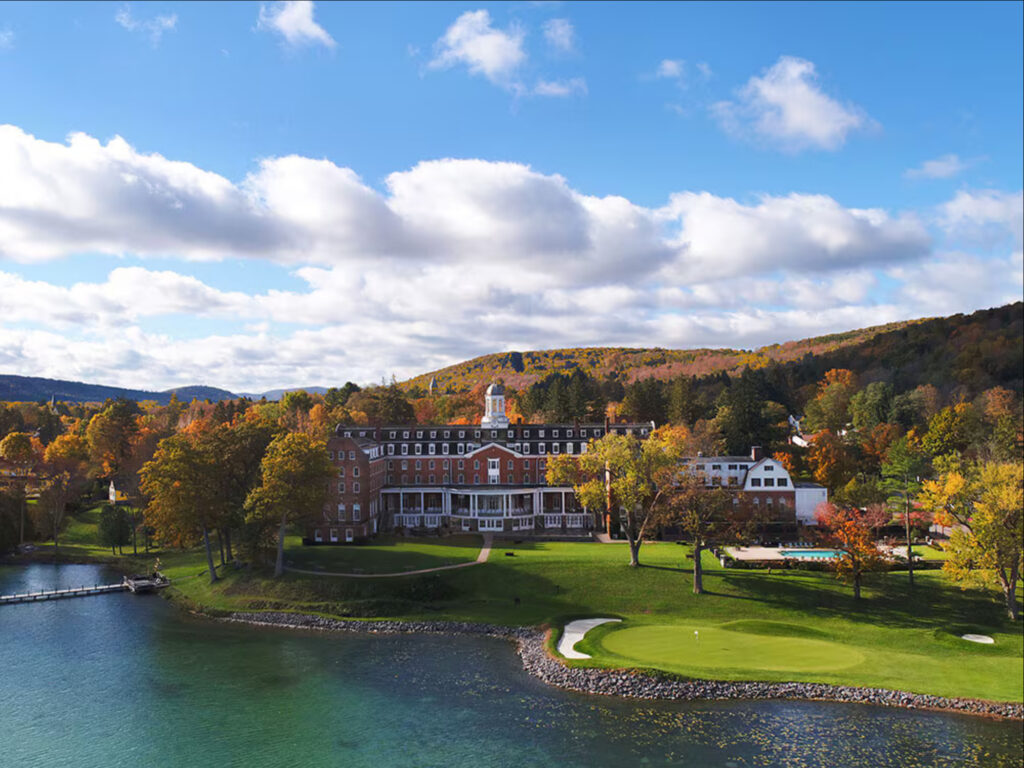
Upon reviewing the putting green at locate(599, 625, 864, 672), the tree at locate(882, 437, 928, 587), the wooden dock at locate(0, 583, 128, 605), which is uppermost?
the tree at locate(882, 437, 928, 587)

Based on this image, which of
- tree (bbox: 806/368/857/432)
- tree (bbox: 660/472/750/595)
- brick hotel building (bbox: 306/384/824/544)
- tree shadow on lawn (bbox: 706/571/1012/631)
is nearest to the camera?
tree shadow on lawn (bbox: 706/571/1012/631)

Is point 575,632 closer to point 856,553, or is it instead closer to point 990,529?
point 856,553

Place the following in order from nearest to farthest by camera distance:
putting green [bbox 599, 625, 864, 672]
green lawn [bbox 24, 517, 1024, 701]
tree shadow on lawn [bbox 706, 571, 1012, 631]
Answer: green lawn [bbox 24, 517, 1024, 701] < putting green [bbox 599, 625, 864, 672] < tree shadow on lawn [bbox 706, 571, 1012, 631]

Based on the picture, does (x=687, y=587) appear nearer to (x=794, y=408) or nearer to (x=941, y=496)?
(x=941, y=496)

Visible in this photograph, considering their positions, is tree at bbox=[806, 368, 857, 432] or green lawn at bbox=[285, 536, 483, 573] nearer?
green lawn at bbox=[285, 536, 483, 573]

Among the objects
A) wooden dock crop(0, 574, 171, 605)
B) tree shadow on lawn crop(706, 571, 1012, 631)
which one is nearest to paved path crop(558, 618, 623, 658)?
tree shadow on lawn crop(706, 571, 1012, 631)

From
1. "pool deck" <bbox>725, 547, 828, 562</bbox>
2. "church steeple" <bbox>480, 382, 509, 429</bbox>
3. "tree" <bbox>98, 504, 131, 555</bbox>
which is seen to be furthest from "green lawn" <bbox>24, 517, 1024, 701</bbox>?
"church steeple" <bbox>480, 382, 509, 429</bbox>

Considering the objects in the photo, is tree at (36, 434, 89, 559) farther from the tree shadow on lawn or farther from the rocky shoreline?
the tree shadow on lawn

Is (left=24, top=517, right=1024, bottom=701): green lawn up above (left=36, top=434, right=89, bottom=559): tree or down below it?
below
